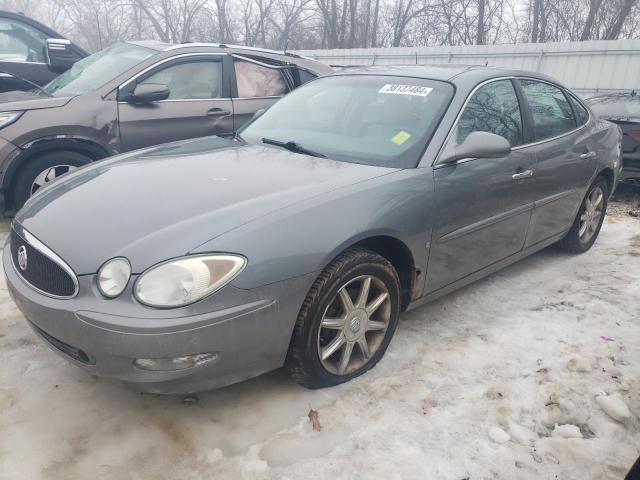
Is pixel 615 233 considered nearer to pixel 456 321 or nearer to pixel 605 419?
pixel 456 321

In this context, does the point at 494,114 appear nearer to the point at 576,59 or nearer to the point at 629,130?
the point at 629,130

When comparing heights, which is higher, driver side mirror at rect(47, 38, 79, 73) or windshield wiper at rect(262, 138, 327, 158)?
driver side mirror at rect(47, 38, 79, 73)

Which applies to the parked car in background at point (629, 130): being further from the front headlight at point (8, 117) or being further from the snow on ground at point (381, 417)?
the front headlight at point (8, 117)

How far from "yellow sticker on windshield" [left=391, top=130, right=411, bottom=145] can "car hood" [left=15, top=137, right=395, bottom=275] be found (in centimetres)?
29

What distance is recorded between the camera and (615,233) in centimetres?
535

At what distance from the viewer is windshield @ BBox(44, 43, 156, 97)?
4.96 m

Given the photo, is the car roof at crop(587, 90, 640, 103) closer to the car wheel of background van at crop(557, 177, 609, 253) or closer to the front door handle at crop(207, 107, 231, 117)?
the car wheel of background van at crop(557, 177, 609, 253)

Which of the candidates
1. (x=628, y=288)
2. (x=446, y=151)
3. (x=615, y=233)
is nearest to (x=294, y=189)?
(x=446, y=151)

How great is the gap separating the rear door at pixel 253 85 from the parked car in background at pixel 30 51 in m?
2.49

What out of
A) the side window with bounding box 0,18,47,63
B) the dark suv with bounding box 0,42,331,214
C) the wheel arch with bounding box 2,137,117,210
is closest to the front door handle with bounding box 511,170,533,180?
the dark suv with bounding box 0,42,331,214

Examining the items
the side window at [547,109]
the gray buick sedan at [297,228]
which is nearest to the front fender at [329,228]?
the gray buick sedan at [297,228]

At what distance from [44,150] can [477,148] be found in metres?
3.74

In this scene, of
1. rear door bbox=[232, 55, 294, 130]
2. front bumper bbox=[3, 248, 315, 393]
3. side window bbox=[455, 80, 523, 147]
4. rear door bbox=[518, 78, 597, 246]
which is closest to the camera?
front bumper bbox=[3, 248, 315, 393]

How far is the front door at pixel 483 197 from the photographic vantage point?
9.56 ft
